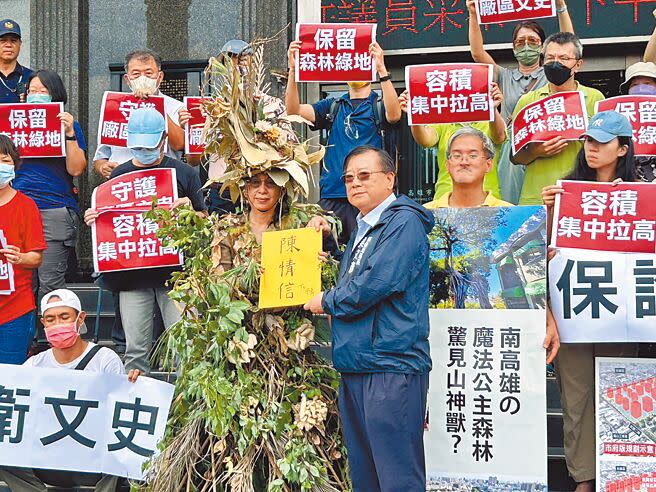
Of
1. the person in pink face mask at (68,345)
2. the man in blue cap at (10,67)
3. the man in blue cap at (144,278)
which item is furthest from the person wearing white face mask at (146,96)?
the person in pink face mask at (68,345)

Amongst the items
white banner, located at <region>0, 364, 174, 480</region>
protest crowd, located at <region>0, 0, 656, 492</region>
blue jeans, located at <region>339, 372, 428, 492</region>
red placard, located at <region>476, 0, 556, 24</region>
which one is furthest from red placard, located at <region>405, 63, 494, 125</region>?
white banner, located at <region>0, 364, 174, 480</region>

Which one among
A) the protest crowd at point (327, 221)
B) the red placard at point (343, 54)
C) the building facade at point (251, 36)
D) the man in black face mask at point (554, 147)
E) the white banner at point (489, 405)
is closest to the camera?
the protest crowd at point (327, 221)

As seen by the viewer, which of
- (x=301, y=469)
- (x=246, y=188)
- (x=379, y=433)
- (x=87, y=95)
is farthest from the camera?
(x=87, y=95)

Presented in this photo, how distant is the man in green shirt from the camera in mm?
6590

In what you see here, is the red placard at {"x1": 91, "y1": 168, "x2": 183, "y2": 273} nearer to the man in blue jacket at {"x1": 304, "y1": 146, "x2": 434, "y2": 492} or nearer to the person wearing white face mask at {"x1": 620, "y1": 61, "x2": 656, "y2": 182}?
the man in blue jacket at {"x1": 304, "y1": 146, "x2": 434, "y2": 492}

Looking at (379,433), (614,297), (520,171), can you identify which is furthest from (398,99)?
(379,433)

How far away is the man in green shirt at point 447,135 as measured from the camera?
6.59 metres

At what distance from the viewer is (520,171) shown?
7195 mm

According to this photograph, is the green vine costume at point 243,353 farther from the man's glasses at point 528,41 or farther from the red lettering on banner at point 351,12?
the red lettering on banner at point 351,12

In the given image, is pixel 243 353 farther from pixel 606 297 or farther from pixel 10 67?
pixel 10 67

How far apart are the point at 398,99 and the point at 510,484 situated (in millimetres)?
2768

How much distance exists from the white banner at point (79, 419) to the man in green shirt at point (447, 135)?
7.34 ft

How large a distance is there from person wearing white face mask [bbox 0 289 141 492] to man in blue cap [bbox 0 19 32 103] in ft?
8.59

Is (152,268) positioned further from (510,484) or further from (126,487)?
(510,484)
